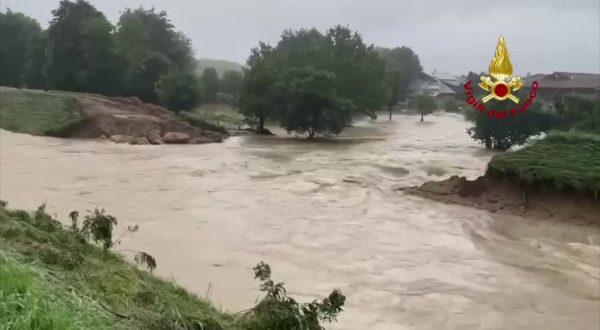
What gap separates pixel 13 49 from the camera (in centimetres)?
4069

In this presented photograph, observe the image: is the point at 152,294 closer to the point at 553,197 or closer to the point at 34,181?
the point at 553,197

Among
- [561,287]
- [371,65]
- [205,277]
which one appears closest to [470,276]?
[561,287]

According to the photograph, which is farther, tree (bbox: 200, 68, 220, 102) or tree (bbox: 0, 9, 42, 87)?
tree (bbox: 200, 68, 220, 102)

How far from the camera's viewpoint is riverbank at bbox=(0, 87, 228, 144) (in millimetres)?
26000

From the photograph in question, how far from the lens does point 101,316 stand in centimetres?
321

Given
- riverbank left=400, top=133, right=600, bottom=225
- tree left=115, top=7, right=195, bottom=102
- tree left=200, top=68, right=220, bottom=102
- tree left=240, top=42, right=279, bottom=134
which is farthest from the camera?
tree left=200, top=68, right=220, bottom=102

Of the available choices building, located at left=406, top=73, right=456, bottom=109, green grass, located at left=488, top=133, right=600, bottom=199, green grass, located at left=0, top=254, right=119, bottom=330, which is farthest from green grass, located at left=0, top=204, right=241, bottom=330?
building, located at left=406, top=73, right=456, bottom=109

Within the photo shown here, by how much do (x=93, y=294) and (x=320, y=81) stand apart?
85.6ft

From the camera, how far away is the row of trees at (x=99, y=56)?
34281mm

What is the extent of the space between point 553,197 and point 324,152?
1171cm

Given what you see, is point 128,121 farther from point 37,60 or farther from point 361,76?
point 361,76

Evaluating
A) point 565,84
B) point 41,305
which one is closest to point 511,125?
point 565,84

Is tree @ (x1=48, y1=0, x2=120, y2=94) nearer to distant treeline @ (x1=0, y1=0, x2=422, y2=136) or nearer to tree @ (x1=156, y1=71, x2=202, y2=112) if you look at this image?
distant treeline @ (x1=0, y1=0, x2=422, y2=136)

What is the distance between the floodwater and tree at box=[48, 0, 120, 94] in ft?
51.8
